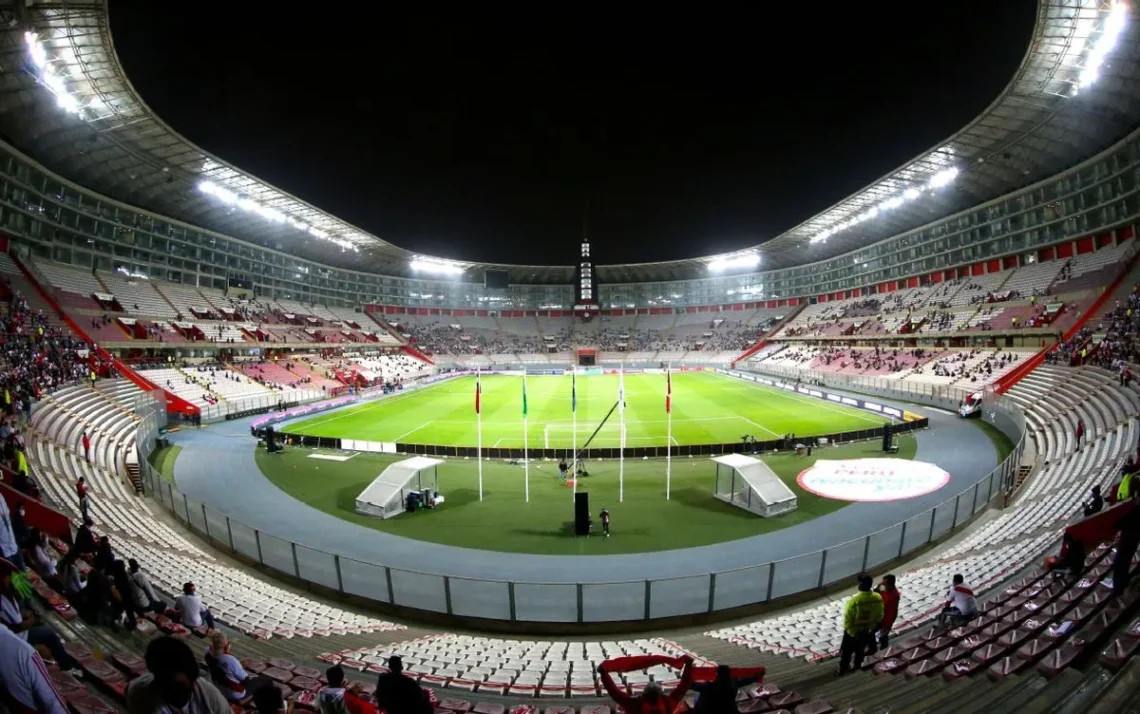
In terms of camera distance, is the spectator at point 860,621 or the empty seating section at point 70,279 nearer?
the spectator at point 860,621

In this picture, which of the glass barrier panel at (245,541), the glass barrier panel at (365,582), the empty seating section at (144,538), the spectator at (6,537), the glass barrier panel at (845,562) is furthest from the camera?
the glass barrier panel at (245,541)

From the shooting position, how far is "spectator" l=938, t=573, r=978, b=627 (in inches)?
346

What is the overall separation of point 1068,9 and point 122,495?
50.7 metres

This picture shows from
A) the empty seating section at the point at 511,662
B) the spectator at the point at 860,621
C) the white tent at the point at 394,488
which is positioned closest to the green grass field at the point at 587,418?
the white tent at the point at 394,488

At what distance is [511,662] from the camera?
9547 mm

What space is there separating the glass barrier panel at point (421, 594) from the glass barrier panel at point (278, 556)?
364 centimetres

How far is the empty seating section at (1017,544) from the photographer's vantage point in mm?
9805

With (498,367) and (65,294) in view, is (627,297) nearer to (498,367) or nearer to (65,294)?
(498,367)

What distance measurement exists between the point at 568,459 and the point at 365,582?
15.6 meters

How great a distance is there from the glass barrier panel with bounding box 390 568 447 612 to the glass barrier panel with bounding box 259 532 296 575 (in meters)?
3.64

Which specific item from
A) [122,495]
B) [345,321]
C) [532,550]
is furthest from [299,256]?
[532,550]

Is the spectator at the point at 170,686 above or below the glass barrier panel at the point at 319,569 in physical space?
above

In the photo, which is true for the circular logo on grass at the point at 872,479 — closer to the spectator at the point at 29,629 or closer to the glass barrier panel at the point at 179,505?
the spectator at the point at 29,629

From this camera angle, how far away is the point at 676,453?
92.0ft
